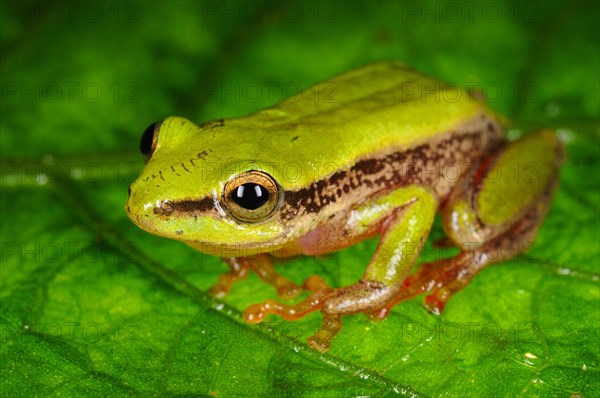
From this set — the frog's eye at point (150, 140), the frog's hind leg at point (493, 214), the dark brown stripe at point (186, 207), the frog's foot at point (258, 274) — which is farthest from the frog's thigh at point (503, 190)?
the frog's eye at point (150, 140)

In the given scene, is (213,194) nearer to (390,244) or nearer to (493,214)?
(390,244)

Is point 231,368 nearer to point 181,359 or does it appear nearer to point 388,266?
point 181,359

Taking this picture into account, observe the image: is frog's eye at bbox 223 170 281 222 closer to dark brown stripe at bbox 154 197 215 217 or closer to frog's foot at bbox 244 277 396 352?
dark brown stripe at bbox 154 197 215 217

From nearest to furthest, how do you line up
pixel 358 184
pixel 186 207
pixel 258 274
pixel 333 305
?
pixel 186 207 < pixel 333 305 < pixel 258 274 < pixel 358 184

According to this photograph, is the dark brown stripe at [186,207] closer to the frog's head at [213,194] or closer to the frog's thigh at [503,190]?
the frog's head at [213,194]

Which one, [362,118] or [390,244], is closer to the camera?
[390,244]

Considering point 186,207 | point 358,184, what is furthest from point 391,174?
point 186,207

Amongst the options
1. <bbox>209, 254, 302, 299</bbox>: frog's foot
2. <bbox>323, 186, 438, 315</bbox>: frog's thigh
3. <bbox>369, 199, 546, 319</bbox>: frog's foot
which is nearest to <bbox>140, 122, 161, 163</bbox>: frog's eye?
<bbox>209, 254, 302, 299</bbox>: frog's foot
